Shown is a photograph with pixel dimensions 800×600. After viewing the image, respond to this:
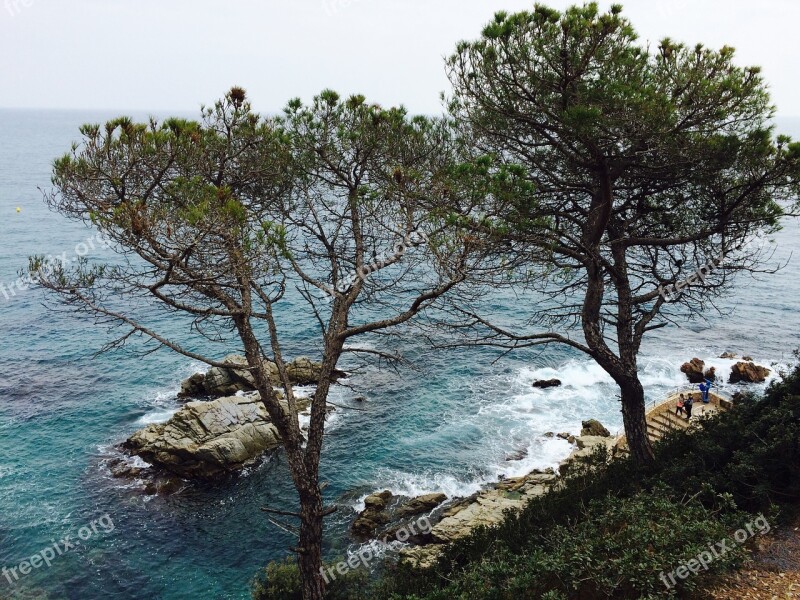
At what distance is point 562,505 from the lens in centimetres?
1248

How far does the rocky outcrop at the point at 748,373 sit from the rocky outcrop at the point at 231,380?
2216 centimetres

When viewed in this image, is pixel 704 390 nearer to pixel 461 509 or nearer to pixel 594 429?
pixel 594 429

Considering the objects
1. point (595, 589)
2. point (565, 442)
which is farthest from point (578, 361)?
point (595, 589)

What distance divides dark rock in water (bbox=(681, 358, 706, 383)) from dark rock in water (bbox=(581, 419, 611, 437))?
8.82 metres

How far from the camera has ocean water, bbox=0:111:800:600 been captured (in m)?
17.7

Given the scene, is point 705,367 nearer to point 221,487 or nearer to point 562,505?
point 562,505

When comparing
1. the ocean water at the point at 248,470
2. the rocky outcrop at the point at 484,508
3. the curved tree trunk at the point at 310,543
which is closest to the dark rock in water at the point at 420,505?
the rocky outcrop at the point at 484,508

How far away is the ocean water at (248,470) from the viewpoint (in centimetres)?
1769

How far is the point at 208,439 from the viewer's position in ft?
75.4

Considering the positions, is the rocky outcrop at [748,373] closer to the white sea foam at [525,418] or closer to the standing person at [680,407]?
the white sea foam at [525,418]

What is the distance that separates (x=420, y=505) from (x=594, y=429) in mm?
9735

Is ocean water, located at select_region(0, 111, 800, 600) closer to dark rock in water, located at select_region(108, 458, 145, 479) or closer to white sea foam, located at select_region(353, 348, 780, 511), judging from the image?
white sea foam, located at select_region(353, 348, 780, 511)

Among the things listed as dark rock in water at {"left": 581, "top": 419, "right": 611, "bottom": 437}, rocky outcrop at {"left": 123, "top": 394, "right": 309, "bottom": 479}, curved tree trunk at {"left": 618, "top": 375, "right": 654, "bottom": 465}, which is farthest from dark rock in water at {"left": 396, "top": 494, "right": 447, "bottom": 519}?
curved tree trunk at {"left": 618, "top": 375, "right": 654, "bottom": 465}

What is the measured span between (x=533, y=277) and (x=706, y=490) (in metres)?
5.19
